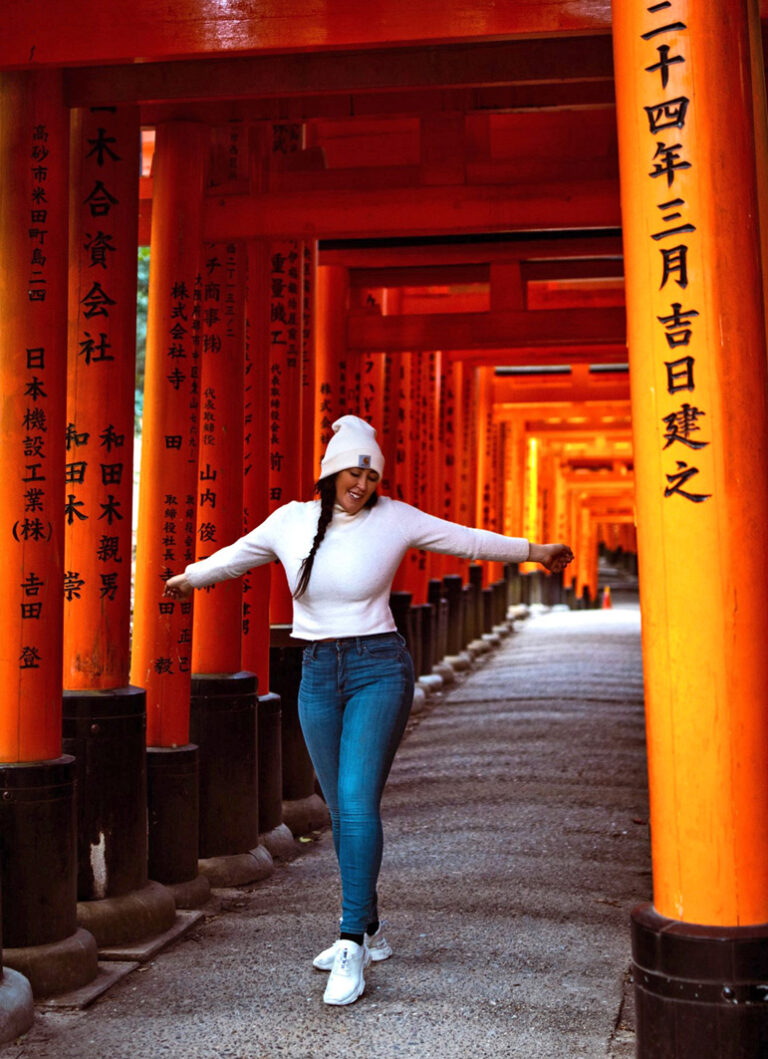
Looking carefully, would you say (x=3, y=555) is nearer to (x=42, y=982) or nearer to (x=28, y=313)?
(x=28, y=313)

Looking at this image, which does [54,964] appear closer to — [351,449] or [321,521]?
[321,521]

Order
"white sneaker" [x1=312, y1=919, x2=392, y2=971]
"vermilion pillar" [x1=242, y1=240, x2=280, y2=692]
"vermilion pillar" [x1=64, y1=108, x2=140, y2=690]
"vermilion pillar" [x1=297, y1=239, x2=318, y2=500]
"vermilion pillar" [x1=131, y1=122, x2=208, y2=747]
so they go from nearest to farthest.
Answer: "white sneaker" [x1=312, y1=919, x2=392, y2=971]
"vermilion pillar" [x1=64, y1=108, x2=140, y2=690]
"vermilion pillar" [x1=131, y1=122, x2=208, y2=747]
"vermilion pillar" [x1=242, y1=240, x2=280, y2=692]
"vermilion pillar" [x1=297, y1=239, x2=318, y2=500]

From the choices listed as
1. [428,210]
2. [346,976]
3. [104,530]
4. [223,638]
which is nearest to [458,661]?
[428,210]

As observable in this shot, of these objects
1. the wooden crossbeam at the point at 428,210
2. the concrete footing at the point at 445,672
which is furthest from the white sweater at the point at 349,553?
the concrete footing at the point at 445,672

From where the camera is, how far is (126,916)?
14.9 feet

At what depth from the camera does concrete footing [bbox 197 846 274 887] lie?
536 centimetres

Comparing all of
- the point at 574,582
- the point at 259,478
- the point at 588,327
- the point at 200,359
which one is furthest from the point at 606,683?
the point at 574,582

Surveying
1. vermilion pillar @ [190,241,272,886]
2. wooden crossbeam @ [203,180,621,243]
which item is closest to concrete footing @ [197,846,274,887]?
vermilion pillar @ [190,241,272,886]

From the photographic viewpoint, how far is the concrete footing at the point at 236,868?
17.6 feet

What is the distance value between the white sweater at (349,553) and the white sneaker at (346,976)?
88cm

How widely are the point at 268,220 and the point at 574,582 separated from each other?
3018 cm

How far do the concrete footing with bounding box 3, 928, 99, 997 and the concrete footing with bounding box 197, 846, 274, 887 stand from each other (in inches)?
48.6

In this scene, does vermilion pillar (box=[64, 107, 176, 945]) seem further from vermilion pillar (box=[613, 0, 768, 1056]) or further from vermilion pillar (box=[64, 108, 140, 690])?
vermilion pillar (box=[613, 0, 768, 1056])

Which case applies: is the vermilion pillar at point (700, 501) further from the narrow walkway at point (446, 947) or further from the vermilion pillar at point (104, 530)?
the vermilion pillar at point (104, 530)
